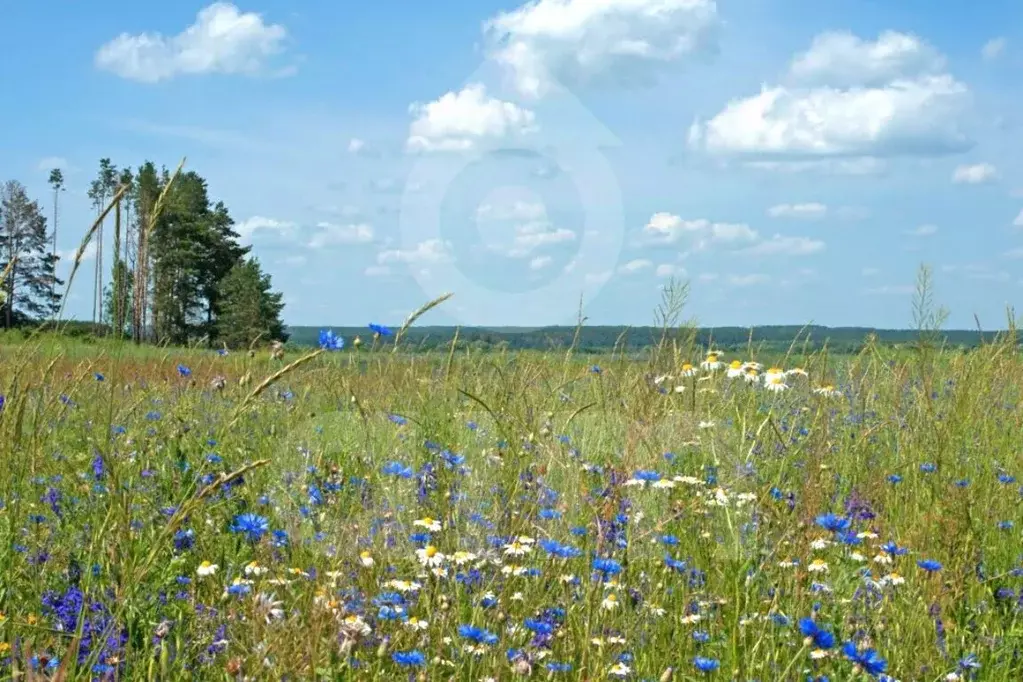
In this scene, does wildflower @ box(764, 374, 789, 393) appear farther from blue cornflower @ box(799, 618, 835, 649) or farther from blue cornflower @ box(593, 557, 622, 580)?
blue cornflower @ box(799, 618, 835, 649)

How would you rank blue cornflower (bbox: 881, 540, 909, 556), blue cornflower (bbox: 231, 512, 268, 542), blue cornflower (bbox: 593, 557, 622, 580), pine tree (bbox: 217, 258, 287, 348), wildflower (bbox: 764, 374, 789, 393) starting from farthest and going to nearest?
pine tree (bbox: 217, 258, 287, 348)
wildflower (bbox: 764, 374, 789, 393)
blue cornflower (bbox: 881, 540, 909, 556)
blue cornflower (bbox: 231, 512, 268, 542)
blue cornflower (bbox: 593, 557, 622, 580)

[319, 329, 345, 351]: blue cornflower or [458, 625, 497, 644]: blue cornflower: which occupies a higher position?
[319, 329, 345, 351]: blue cornflower

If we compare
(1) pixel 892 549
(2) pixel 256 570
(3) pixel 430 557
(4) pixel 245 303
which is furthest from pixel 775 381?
(4) pixel 245 303

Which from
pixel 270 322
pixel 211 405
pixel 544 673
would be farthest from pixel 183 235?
pixel 544 673

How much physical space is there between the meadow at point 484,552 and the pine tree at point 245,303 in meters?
42.3

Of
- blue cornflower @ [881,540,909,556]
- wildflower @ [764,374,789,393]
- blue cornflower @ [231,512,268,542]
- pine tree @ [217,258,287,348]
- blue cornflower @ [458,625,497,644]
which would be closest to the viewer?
blue cornflower @ [458,625,497,644]

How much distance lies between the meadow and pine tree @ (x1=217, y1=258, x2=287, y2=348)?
42309 mm

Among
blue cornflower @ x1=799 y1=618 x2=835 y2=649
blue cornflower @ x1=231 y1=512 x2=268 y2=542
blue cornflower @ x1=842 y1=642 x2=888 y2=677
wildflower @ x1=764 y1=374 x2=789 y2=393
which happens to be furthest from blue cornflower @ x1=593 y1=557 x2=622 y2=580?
wildflower @ x1=764 y1=374 x2=789 y2=393

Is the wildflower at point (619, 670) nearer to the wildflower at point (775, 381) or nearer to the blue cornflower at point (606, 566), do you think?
the blue cornflower at point (606, 566)

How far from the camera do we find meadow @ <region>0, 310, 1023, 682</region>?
2215 mm

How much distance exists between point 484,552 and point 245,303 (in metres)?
A: 47.1

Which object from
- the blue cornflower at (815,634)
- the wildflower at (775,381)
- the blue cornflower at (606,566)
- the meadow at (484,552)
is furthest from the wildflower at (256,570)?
the wildflower at (775,381)

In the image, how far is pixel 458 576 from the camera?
2514mm

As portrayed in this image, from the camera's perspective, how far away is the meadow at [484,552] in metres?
2.21
